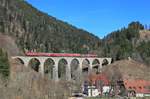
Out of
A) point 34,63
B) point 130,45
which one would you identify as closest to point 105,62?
point 130,45

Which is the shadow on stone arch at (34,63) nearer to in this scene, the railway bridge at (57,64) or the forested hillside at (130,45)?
the railway bridge at (57,64)

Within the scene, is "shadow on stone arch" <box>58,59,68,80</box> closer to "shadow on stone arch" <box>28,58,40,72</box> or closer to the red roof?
"shadow on stone arch" <box>28,58,40,72</box>

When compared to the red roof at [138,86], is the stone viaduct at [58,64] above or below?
above

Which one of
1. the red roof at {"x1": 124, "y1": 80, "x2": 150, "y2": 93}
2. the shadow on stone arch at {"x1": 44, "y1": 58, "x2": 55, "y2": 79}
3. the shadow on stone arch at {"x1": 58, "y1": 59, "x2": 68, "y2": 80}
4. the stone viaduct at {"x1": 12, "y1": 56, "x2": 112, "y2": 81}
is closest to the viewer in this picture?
the red roof at {"x1": 124, "y1": 80, "x2": 150, "y2": 93}

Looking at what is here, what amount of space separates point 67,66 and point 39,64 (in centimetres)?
791

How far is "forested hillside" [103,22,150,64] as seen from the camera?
13150 centimetres

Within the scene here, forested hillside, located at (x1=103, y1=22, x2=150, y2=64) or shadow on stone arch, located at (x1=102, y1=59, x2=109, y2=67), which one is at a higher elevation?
forested hillside, located at (x1=103, y1=22, x2=150, y2=64)

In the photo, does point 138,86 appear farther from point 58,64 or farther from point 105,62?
point 105,62

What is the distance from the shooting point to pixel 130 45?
141 metres

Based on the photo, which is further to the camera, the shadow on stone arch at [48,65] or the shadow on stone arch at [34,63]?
the shadow on stone arch at [48,65]

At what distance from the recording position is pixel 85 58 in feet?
413

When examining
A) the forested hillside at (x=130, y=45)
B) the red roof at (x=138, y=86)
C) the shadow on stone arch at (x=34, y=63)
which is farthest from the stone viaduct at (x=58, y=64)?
the red roof at (x=138, y=86)

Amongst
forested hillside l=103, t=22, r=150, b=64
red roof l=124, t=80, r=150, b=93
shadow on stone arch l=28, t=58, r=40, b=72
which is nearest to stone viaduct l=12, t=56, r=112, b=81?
shadow on stone arch l=28, t=58, r=40, b=72

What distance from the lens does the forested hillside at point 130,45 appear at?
13150cm
